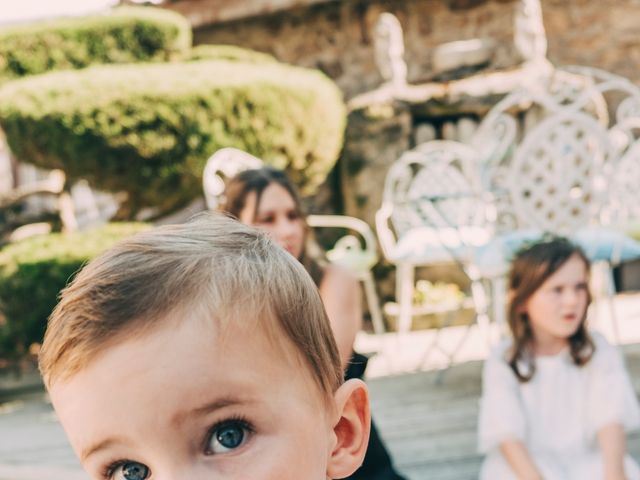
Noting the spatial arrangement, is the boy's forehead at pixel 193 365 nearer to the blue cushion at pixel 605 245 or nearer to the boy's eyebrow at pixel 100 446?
the boy's eyebrow at pixel 100 446

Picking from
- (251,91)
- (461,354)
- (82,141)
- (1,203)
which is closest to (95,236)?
(82,141)

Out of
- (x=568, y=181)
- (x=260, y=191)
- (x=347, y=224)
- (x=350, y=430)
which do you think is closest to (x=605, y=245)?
(x=568, y=181)

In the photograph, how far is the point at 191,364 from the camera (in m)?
0.89

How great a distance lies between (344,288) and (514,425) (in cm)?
62

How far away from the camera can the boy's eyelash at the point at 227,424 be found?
2.91ft

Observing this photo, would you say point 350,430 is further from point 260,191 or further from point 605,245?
point 605,245

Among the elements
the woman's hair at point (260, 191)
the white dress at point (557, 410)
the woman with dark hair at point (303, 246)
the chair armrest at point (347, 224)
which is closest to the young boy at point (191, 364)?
the woman with dark hair at point (303, 246)

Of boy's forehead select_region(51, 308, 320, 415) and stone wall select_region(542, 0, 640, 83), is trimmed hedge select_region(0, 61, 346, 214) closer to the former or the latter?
stone wall select_region(542, 0, 640, 83)

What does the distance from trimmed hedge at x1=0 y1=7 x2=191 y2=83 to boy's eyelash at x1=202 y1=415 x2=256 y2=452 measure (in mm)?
6134

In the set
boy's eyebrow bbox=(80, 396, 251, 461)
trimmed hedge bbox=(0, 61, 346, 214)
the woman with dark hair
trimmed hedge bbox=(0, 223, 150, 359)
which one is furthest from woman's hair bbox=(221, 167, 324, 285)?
trimmed hedge bbox=(0, 61, 346, 214)

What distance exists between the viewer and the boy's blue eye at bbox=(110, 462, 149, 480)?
3.05 ft

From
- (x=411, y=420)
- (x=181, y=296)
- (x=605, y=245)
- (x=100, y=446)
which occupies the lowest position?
(x=411, y=420)

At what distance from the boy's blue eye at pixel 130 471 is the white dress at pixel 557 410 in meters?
1.56

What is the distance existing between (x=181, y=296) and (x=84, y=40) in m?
6.11
